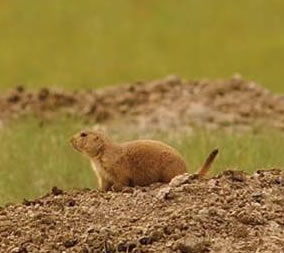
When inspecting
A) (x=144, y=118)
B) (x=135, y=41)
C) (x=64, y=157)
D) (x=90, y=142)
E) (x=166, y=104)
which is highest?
(x=135, y=41)

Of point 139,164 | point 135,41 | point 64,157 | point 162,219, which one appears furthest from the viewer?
point 135,41

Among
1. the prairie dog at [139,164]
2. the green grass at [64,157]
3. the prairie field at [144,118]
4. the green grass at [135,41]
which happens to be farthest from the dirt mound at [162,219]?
the green grass at [135,41]

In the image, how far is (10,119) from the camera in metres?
18.6

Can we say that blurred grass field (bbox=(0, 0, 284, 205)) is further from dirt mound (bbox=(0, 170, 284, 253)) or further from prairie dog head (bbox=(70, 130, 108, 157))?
dirt mound (bbox=(0, 170, 284, 253))

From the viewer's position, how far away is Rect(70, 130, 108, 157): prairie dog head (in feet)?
32.6

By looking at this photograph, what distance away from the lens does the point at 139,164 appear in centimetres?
962

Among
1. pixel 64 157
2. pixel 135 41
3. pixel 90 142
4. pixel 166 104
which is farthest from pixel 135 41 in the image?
pixel 90 142

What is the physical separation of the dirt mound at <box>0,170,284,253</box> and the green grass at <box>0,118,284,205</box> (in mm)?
3002

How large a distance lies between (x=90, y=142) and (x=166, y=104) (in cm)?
909

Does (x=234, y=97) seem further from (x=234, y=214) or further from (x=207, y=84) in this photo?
(x=234, y=214)

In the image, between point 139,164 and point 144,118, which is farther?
point 144,118

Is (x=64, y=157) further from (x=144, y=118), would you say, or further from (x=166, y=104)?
(x=166, y=104)

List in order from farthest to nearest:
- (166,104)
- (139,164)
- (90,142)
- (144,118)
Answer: (166,104), (144,118), (90,142), (139,164)

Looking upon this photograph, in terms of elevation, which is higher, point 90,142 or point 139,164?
point 90,142
